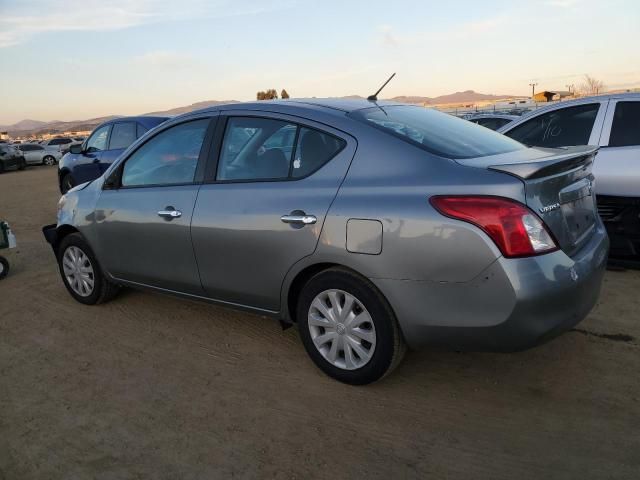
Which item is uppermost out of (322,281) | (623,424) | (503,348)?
(322,281)

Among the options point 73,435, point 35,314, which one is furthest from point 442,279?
point 35,314

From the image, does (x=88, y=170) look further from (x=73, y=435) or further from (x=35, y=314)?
(x=73, y=435)

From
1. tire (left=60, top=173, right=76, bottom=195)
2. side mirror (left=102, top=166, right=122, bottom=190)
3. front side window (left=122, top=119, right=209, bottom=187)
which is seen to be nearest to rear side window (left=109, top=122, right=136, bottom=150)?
tire (left=60, top=173, right=76, bottom=195)

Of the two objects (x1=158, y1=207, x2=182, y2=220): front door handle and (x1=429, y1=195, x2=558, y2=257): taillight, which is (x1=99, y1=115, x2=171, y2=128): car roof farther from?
(x1=429, y1=195, x2=558, y2=257): taillight

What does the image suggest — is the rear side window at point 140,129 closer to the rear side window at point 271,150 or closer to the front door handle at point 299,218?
the rear side window at point 271,150

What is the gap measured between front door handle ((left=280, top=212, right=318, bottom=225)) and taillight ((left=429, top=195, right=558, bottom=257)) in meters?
0.82

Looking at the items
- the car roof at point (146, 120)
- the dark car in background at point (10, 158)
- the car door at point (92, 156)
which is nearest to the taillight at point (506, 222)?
the car roof at point (146, 120)

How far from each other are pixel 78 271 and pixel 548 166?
393 cm

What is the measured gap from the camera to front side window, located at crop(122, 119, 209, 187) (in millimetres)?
3832

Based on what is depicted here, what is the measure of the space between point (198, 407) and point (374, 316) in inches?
45.1

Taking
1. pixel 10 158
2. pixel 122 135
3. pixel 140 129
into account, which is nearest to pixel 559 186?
pixel 140 129

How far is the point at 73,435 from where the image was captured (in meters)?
Result: 2.88

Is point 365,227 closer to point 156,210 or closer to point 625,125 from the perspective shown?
point 156,210

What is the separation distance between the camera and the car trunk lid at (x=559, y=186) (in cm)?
262
